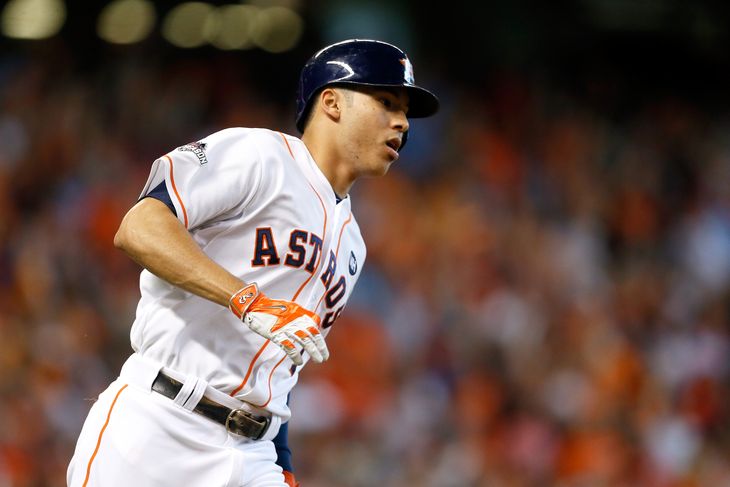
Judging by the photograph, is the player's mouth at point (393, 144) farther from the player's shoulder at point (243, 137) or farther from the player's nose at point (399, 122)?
the player's shoulder at point (243, 137)

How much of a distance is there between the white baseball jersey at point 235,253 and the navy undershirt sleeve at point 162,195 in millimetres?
18

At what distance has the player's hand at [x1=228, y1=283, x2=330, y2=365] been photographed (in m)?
2.58

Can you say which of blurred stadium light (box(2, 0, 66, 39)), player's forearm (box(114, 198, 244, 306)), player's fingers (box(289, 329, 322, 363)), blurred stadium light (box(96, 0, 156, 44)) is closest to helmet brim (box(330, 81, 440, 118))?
player's forearm (box(114, 198, 244, 306))

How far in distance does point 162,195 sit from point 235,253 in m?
0.30

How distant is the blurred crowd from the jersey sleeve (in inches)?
157

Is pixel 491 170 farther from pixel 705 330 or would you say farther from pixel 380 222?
pixel 705 330

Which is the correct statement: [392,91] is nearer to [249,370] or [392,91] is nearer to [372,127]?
[372,127]

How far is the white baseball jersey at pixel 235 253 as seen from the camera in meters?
2.89

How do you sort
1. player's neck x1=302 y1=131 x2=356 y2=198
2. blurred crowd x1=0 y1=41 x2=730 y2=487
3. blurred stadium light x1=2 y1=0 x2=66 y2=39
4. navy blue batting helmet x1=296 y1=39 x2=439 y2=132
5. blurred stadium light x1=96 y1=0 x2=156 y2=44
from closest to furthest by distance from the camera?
navy blue batting helmet x1=296 y1=39 x2=439 y2=132 < player's neck x1=302 y1=131 x2=356 y2=198 < blurred crowd x1=0 y1=41 x2=730 y2=487 < blurred stadium light x1=2 y1=0 x2=66 y2=39 < blurred stadium light x1=96 y1=0 x2=156 y2=44

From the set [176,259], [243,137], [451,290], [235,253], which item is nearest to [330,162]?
[243,137]

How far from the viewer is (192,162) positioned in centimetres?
288

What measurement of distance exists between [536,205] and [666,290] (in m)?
1.32

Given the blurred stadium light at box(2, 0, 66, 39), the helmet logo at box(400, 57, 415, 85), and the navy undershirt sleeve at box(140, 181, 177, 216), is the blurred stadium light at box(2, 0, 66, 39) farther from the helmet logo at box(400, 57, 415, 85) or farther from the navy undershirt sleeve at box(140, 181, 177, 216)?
the navy undershirt sleeve at box(140, 181, 177, 216)

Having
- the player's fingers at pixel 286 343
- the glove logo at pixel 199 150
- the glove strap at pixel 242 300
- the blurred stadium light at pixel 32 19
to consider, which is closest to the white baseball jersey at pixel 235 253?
the glove logo at pixel 199 150
